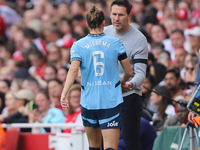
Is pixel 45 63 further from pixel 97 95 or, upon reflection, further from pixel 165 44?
pixel 97 95

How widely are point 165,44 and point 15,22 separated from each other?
6.35 m

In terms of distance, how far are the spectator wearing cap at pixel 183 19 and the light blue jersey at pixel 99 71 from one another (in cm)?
678

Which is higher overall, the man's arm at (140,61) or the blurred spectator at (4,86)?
the man's arm at (140,61)

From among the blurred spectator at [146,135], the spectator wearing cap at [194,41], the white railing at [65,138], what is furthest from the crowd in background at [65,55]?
the blurred spectator at [146,135]

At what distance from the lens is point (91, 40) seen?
181 inches

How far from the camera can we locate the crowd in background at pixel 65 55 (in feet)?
26.1

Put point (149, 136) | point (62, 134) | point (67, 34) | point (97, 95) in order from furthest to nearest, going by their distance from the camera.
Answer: point (67, 34)
point (62, 134)
point (149, 136)
point (97, 95)

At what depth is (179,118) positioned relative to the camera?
6.84 metres

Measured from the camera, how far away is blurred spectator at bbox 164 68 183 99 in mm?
8031

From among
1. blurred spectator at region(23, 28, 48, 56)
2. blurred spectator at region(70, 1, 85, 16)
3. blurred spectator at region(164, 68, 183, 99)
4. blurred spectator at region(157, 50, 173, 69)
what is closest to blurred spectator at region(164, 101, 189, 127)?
blurred spectator at region(164, 68, 183, 99)

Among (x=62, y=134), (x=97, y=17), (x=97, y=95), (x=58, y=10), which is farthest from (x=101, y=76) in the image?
(x=58, y=10)

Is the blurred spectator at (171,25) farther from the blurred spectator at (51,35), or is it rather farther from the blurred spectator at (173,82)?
the blurred spectator at (51,35)

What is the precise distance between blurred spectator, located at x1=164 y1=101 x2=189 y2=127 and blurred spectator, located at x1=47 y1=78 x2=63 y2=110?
2.63 metres

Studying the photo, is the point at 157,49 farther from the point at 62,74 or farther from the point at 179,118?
the point at 179,118
